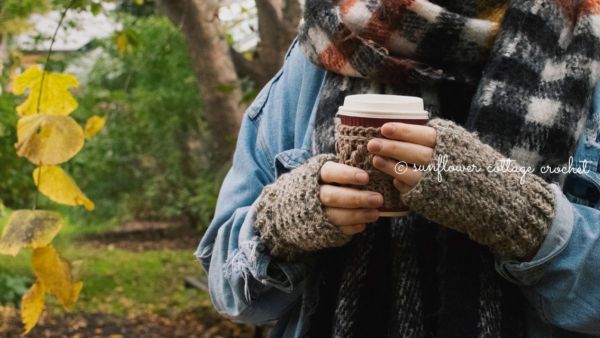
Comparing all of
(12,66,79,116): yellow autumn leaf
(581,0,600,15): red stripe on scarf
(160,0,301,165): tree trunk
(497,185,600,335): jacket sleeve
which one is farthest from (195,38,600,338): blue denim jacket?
(160,0,301,165): tree trunk

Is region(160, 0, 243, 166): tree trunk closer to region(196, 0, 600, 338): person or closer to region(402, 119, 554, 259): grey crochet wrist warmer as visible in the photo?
region(196, 0, 600, 338): person

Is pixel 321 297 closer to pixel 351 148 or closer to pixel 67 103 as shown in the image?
pixel 351 148

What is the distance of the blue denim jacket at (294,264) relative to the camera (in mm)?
1068

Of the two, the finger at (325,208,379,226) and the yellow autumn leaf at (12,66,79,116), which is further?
the yellow autumn leaf at (12,66,79,116)

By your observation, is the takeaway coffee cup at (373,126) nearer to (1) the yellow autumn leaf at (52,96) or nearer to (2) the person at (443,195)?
(2) the person at (443,195)

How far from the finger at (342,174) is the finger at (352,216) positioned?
4 centimetres

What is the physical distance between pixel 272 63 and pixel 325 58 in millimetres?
2356

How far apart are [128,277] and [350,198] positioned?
6.40m

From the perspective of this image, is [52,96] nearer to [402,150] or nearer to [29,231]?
[29,231]

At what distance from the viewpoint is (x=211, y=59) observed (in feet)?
12.3

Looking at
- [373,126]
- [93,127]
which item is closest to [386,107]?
[373,126]

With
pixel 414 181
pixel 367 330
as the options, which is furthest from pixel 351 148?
pixel 367 330

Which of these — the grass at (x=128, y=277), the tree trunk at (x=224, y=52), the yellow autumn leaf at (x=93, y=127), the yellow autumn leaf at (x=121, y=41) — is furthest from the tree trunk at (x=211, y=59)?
the grass at (x=128, y=277)

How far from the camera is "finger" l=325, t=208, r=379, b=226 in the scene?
103 centimetres
